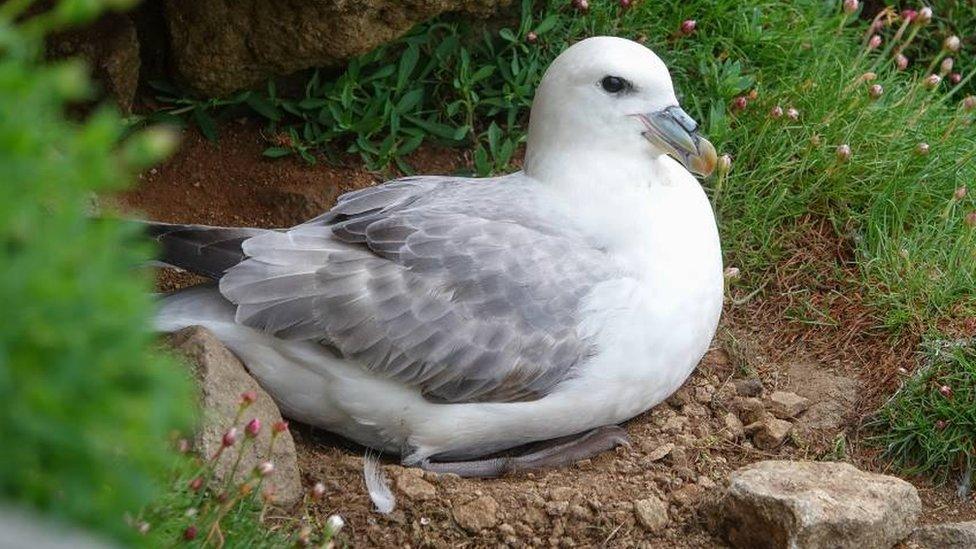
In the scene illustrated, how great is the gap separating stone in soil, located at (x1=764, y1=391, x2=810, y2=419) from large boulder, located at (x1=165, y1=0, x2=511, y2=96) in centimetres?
158

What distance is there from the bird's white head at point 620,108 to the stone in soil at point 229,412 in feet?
3.68

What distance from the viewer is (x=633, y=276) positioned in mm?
3803

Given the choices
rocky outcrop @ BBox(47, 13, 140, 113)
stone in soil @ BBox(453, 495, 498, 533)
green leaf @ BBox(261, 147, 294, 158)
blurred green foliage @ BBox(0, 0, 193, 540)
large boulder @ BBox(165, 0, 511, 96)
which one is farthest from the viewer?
green leaf @ BBox(261, 147, 294, 158)

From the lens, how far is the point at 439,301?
369cm

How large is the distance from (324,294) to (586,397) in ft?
2.47

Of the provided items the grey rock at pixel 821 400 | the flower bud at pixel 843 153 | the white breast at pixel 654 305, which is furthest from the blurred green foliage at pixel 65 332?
the flower bud at pixel 843 153

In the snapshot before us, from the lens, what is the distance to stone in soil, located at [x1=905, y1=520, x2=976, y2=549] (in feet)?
11.3

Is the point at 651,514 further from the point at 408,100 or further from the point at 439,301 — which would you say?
the point at 408,100

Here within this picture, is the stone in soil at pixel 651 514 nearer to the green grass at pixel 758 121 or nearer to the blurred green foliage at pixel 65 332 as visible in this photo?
the green grass at pixel 758 121

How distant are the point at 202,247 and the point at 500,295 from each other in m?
0.85

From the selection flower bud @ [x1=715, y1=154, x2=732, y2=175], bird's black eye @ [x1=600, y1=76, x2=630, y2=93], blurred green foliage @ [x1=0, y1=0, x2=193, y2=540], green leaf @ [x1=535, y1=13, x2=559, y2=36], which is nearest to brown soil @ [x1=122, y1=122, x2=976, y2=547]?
flower bud @ [x1=715, y1=154, x2=732, y2=175]

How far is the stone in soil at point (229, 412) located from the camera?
329 centimetres

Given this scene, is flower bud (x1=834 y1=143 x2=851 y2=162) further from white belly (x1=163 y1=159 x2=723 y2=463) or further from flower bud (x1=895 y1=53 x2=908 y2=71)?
white belly (x1=163 y1=159 x2=723 y2=463)

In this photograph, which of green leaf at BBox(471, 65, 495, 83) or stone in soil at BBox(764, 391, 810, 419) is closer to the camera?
stone in soil at BBox(764, 391, 810, 419)
